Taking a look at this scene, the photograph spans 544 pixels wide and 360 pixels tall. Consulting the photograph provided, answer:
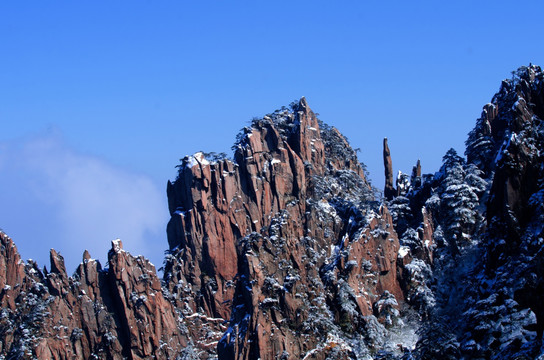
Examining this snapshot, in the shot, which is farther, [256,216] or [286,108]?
[286,108]

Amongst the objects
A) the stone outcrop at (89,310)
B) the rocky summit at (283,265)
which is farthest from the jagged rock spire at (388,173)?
the stone outcrop at (89,310)

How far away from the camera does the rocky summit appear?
94375mm

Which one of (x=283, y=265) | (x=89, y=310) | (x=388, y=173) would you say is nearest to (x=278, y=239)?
(x=283, y=265)

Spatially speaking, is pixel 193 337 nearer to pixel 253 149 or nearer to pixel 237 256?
pixel 237 256

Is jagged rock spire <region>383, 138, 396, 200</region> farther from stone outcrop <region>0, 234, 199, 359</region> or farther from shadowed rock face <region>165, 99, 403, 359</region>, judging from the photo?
stone outcrop <region>0, 234, 199, 359</region>

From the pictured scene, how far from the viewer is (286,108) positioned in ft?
408

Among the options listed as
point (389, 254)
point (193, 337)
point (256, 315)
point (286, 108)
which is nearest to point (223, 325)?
point (193, 337)

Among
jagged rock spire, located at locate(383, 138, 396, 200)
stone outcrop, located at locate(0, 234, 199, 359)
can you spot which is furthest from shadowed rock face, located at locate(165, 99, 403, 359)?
stone outcrop, located at locate(0, 234, 199, 359)

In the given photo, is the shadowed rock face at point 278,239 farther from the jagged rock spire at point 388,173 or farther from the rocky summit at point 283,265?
the jagged rock spire at point 388,173

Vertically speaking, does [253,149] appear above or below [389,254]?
above

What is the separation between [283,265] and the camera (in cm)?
9850

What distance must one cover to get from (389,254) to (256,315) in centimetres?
2149

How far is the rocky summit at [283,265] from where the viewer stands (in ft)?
310

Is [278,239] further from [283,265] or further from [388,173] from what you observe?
[388,173]
